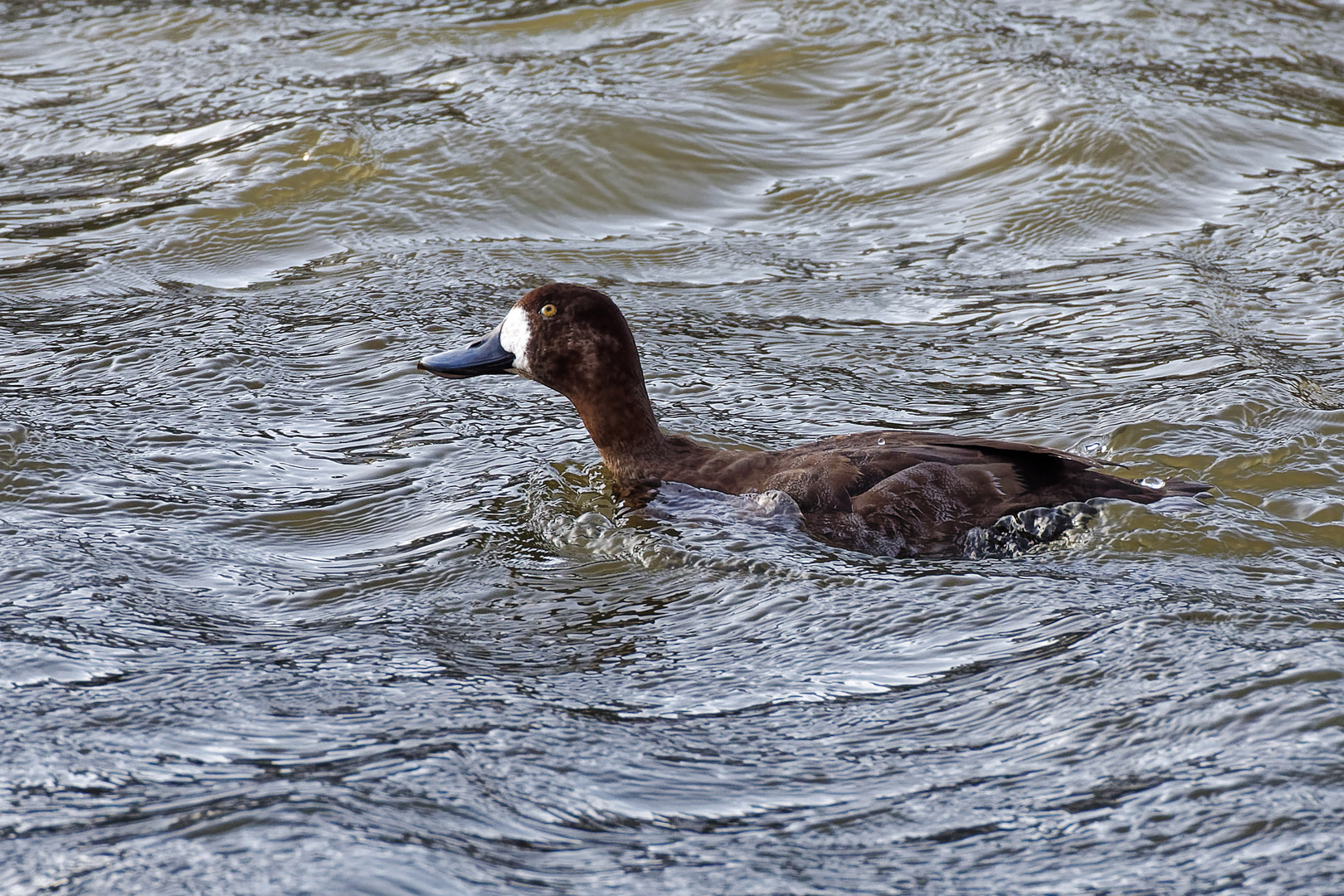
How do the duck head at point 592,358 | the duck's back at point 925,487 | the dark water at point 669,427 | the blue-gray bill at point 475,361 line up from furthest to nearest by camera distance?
the blue-gray bill at point 475,361
the duck head at point 592,358
the duck's back at point 925,487
the dark water at point 669,427

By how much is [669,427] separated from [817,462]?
1.49 m

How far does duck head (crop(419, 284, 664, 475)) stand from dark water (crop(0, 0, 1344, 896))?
30 cm

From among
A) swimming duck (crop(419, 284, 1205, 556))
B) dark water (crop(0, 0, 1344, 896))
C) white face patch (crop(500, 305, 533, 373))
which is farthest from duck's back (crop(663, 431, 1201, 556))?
white face patch (crop(500, 305, 533, 373))

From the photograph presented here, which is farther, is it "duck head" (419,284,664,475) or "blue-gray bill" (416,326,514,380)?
"blue-gray bill" (416,326,514,380)

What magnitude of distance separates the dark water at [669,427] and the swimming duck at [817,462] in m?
0.13

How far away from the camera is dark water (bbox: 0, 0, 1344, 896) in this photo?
3.46 m

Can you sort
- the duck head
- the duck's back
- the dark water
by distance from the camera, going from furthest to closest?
the duck head → the duck's back → the dark water

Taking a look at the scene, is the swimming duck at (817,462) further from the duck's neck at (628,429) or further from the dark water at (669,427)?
the dark water at (669,427)

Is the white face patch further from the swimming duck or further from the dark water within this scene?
the dark water

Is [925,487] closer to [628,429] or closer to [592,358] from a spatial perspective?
[628,429]

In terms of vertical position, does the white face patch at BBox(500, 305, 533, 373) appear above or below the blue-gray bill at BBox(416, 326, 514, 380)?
above

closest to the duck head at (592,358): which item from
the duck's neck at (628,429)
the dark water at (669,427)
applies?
the duck's neck at (628,429)

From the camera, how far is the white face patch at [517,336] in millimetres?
5605

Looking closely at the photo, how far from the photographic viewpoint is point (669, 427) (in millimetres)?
6500
